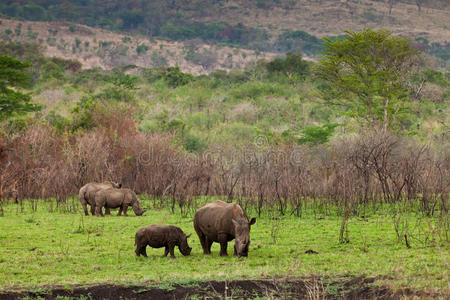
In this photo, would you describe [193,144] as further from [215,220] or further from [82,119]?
[215,220]

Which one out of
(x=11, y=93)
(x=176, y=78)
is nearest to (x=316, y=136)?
(x=11, y=93)

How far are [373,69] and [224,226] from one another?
27798 mm

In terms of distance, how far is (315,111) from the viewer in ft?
178

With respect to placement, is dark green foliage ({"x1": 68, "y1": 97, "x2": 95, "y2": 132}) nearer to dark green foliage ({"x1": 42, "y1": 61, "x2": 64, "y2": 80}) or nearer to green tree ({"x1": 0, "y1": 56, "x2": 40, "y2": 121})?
green tree ({"x1": 0, "y1": 56, "x2": 40, "y2": 121})

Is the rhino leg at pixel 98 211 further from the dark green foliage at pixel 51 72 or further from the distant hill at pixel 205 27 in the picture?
the distant hill at pixel 205 27

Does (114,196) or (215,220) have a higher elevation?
(215,220)

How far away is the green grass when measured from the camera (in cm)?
1080

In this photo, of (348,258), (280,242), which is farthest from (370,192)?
(348,258)

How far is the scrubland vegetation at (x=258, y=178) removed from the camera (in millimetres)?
12227

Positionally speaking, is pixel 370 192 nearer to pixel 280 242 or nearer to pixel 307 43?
pixel 280 242

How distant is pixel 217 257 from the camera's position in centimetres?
1287

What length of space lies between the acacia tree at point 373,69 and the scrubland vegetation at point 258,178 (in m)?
0.14

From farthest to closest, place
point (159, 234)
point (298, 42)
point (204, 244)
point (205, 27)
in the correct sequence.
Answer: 1. point (205, 27)
2. point (298, 42)
3. point (204, 244)
4. point (159, 234)

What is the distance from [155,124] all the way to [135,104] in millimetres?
7321
